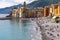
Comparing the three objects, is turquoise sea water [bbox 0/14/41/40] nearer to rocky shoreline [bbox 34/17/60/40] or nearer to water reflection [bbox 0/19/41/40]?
water reflection [bbox 0/19/41/40]

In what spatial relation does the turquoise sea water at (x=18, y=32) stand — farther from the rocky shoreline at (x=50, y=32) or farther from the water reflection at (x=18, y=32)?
the rocky shoreline at (x=50, y=32)

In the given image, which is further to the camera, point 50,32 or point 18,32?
point 18,32

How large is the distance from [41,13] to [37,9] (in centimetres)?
Answer: 79

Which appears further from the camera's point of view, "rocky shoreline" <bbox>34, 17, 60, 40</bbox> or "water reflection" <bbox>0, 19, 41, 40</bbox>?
"water reflection" <bbox>0, 19, 41, 40</bbox>

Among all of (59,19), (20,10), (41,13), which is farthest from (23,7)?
(59,19)

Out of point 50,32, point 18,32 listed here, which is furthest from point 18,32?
point 50,32

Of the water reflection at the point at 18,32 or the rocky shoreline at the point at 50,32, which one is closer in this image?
the rocky shoreline at the point at 50,32

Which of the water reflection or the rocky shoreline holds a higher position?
the rocky shoreline

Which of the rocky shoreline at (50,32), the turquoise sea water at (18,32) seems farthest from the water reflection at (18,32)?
the rocky shoreline at (50,32)

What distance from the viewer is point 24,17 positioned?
29.9 metres

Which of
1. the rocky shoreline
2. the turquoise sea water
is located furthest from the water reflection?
the rocky shoreline

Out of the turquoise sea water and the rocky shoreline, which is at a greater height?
the rocky shoreline

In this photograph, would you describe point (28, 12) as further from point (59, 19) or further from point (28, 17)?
point (59, 19)

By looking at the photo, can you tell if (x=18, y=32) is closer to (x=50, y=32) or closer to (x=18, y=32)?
(x=18, y=32)
